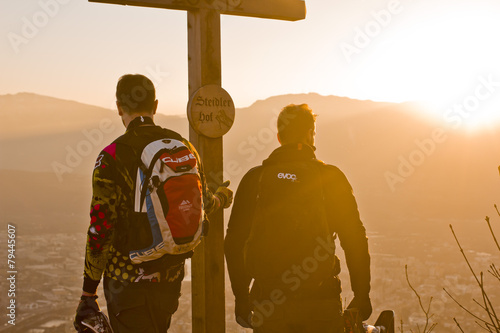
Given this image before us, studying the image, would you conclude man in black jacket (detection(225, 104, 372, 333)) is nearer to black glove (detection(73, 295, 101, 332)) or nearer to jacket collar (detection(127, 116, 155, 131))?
jacket collar (detection(127, 116, 155, 131))

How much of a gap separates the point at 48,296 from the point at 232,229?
40.7 meters

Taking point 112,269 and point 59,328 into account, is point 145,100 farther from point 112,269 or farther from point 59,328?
point 59,328

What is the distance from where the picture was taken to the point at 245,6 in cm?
403

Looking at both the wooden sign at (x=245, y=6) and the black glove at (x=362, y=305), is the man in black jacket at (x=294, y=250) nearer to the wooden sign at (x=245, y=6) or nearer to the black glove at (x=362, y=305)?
the black glove at (x=362, y=305)

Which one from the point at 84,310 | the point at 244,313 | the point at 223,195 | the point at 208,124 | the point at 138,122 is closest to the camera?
the point at 84,310

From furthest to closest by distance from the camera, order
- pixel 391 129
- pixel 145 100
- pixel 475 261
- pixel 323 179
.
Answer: pixel 391 129 → pixel 475 261 → pixel 323 179 → pixel 145 100

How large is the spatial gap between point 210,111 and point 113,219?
1480 millimetres

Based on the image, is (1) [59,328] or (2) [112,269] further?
(1) [59,328]

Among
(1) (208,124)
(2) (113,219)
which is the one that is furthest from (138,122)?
(1) (208,124)

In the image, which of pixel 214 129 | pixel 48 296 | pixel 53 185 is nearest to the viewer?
pixel 214 129

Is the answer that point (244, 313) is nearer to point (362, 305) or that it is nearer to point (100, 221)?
point (362, 305)

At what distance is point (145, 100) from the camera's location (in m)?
2.72

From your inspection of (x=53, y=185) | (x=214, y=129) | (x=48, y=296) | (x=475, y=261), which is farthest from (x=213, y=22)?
(x=53, y=185)

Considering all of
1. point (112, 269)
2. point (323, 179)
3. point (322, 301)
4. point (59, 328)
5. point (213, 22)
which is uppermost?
point (213, 22)
